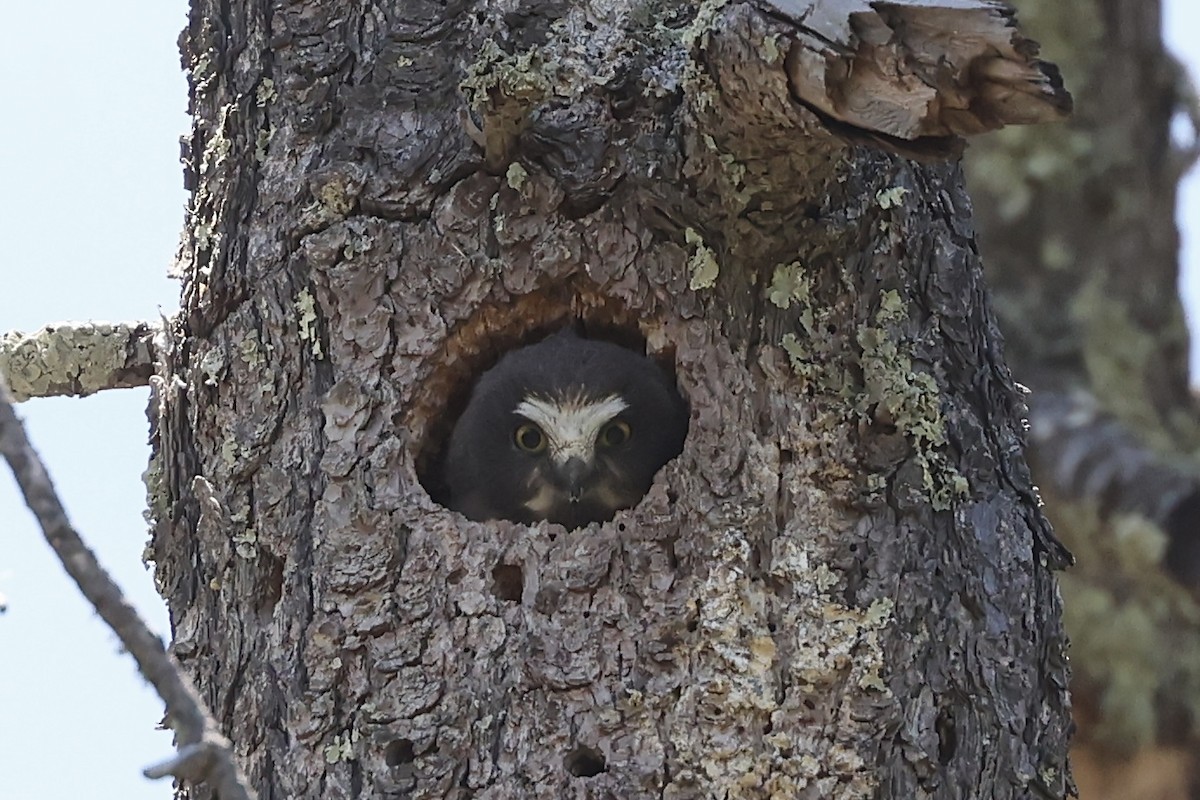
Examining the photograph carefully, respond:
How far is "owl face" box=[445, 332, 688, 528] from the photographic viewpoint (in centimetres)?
441

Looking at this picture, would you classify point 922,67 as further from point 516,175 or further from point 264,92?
point 264,92

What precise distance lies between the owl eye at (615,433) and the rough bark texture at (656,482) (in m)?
0.51

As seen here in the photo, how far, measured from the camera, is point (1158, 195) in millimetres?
7035

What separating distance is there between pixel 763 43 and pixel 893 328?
3.23ft

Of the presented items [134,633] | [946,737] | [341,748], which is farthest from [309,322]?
[134,633]

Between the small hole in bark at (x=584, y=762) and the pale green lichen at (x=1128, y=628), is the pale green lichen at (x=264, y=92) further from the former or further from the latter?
the pale green lichen at (x=1128, y=628)

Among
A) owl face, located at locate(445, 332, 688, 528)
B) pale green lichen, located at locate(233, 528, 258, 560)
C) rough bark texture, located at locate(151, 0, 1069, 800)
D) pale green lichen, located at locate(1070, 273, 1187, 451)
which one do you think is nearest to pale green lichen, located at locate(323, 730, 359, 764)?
rough bark texture, located at locate(151, 0, 1069, 800)

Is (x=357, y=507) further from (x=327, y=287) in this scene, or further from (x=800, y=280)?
(x=800, y=280)

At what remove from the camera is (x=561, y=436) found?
179 inches

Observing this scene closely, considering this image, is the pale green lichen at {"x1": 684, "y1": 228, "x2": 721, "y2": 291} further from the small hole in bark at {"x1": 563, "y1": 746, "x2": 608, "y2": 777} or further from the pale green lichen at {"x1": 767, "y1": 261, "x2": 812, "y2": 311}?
the small hole in bark at {"x1": 563, "y1": 746, "x2": 608, "y2": 777}

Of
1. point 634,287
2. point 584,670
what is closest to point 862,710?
point 584,670

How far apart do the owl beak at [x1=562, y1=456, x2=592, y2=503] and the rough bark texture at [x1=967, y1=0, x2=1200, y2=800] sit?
2.62 meters

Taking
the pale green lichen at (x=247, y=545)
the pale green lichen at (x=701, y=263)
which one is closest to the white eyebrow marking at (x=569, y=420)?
the pale green lichen at (x=701, y=263)

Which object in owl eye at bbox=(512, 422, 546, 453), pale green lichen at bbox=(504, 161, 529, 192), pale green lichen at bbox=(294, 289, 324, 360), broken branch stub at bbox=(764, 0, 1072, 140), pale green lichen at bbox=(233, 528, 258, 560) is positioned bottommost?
pale green lichen at bbox=(233, 528, 258, 560)
